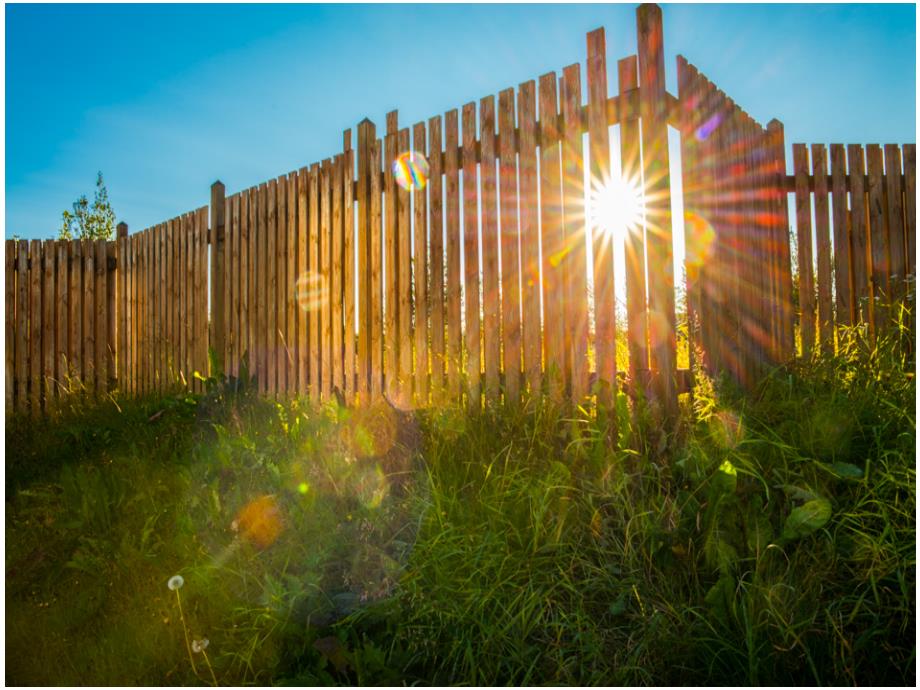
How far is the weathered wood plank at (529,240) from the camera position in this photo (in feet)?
11.7

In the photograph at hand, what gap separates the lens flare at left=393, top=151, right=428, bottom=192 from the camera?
13.9 feet

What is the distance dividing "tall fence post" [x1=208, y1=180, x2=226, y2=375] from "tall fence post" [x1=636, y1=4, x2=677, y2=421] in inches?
184

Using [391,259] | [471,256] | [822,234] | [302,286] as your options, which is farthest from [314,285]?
[822,234]

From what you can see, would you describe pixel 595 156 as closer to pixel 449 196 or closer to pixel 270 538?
pixel 449 196

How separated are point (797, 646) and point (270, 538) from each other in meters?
1.85

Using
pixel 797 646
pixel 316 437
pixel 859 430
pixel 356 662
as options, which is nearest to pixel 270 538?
pixel 316 437

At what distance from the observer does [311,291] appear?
207 inches

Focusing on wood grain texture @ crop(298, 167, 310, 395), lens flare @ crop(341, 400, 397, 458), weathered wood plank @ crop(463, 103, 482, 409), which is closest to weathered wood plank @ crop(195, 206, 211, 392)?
wood grain texture @ crop(298, 167, 310, 395)

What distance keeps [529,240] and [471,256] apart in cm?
42

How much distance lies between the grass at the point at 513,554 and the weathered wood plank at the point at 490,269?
2.29 ft

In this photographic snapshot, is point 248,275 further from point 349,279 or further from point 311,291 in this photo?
point 349,279

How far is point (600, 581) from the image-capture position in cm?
207

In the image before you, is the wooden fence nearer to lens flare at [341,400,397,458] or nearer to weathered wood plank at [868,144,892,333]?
weathered wood plank at [868,144,892,333]

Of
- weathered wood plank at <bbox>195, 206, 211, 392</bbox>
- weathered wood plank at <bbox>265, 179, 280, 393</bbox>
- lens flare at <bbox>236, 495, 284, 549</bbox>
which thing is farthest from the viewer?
weathered wood plank at <bbox>195, 206, 211, 392</bbox>
